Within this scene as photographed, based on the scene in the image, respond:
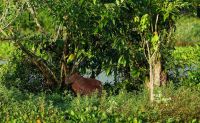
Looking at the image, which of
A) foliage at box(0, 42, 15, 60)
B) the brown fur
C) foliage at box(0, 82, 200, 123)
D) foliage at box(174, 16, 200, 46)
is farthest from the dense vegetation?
foliage at box(174, 16, 200, 46)

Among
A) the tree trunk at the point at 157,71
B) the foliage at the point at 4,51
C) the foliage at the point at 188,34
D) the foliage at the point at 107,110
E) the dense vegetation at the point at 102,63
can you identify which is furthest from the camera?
the foliage at the point at 188,34

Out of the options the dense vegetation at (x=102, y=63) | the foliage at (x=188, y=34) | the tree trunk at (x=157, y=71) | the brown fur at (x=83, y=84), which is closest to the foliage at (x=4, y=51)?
the foliage at (x=188, y=34)

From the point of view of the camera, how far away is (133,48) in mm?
9750

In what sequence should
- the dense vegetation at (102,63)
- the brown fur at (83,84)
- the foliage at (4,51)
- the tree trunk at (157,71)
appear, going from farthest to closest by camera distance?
the foliage at (4,51)
the brown fur at (83,84)
the tree trunk at (157,71)
the dense vegetation at (102,63)

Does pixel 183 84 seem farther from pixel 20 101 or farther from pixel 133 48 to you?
pixel 20 101

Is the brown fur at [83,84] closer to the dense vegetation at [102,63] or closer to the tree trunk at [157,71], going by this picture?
the dense vegetation at [102,63]

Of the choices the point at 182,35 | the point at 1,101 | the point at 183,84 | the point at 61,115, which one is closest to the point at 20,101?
→ the point at 1,101

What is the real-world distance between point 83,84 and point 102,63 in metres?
0.62

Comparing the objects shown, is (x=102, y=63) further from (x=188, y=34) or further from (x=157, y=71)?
(x=188, y=34)

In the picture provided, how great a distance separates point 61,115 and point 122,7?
99.9 inches

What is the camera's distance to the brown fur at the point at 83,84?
32.6ft

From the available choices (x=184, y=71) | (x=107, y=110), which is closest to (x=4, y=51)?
(x=184, y=71)

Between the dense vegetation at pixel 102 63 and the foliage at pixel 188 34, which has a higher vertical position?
the dense vegetation at pixel 102 63

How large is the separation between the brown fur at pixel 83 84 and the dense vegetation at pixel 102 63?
0.15 metres
